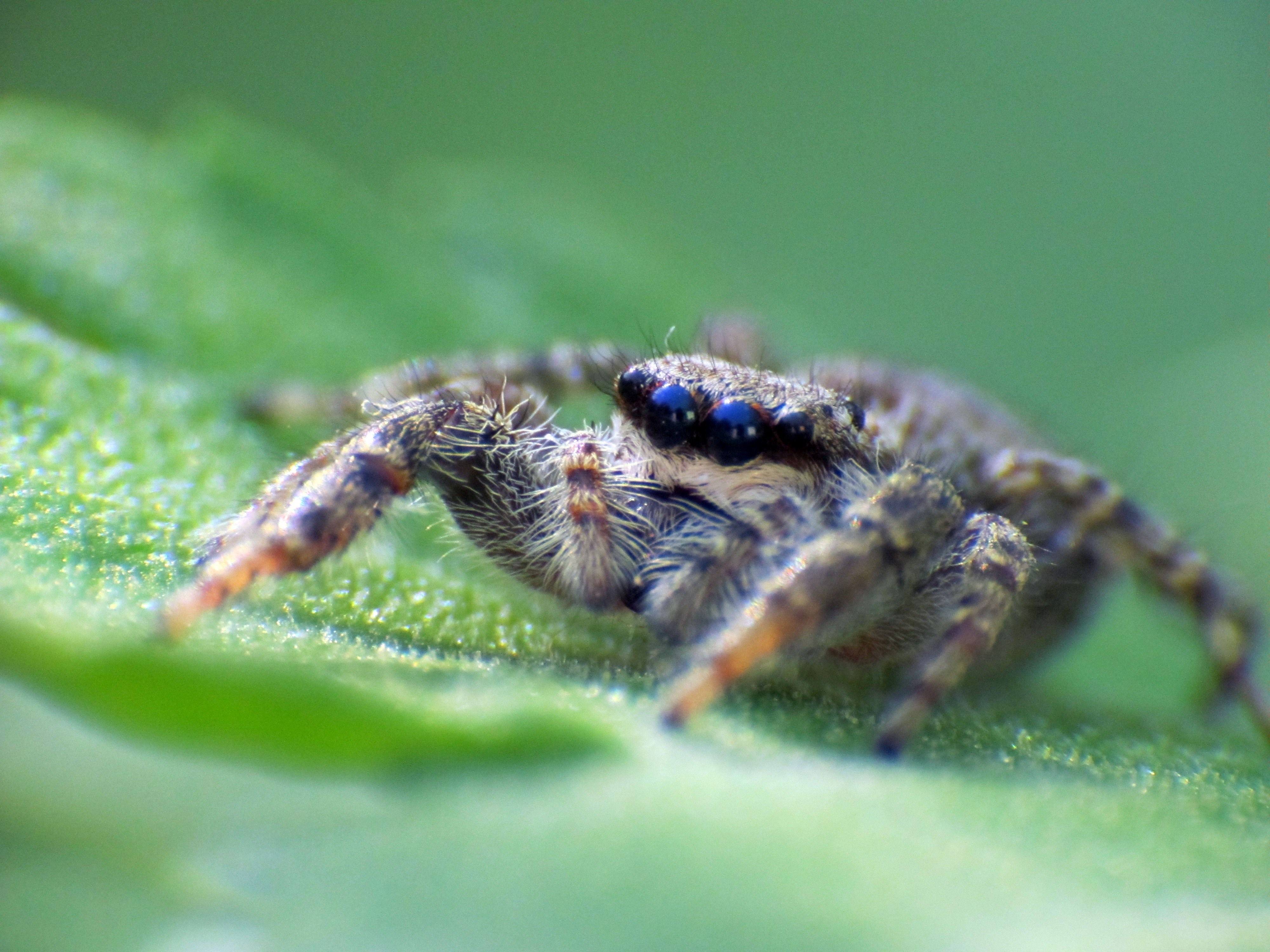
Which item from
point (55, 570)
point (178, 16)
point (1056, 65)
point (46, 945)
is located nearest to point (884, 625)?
point (55, 570)

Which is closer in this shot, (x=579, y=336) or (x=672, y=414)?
(x=672, y=414)

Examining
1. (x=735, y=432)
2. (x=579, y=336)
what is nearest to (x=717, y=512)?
(x=735, y=432)

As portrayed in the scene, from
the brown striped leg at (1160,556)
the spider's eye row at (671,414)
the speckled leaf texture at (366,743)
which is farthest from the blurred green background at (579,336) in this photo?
the spider's eye row at (671,414)

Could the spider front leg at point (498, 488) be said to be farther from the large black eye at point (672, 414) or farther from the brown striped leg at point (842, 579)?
the brown striped leg at point (842, 579)

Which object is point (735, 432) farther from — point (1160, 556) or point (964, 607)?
point (1160, 556)

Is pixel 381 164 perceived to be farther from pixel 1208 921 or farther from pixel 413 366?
pixel 1208 921

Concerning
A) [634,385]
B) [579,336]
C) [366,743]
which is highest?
[579,336]

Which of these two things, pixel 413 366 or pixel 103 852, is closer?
pixel 103 852
